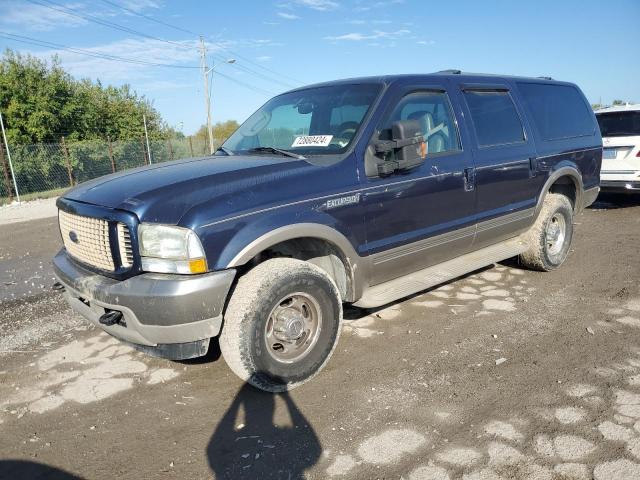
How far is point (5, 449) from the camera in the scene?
2715 millimetres

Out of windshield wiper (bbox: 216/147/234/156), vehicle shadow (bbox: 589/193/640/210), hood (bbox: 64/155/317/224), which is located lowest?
vehicle shadow (bbox: 589/193/640/210)

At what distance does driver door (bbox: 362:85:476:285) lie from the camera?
Answer: 11.7 ft

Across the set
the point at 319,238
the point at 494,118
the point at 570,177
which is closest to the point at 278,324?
the point at 319,238

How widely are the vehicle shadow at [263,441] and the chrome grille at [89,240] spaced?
119 centimetres

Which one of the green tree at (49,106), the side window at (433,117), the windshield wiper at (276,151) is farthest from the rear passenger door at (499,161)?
the green tree at (49,106)

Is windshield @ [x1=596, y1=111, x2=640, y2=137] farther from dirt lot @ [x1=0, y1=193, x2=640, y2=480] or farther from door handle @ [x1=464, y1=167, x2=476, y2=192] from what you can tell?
door handle @ [x1=464, y1=167, x2=476, y2=192]

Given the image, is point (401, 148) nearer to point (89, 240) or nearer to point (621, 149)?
point (89, 240)

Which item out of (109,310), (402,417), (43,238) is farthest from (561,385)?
(43,238)

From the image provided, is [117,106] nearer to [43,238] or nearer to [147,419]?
[43,238]

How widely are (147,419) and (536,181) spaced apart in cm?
418

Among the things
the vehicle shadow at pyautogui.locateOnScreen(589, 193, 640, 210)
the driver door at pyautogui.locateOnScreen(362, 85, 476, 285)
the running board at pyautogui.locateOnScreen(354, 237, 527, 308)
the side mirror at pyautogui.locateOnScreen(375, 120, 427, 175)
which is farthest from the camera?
the vehicle shadow at pyautogui.locateOnScreen(589, 193, 640, 210)

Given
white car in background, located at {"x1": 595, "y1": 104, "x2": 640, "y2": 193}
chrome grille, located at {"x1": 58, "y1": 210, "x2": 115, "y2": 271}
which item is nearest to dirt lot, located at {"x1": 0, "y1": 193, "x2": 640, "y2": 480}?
chrome grille, located at {"x1": 58, "y1": 210, "x2": 115, "y2": 271}

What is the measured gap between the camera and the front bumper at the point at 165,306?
2.72 metres

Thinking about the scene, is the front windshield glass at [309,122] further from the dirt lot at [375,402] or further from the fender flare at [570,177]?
the fender flare at [570,177]
